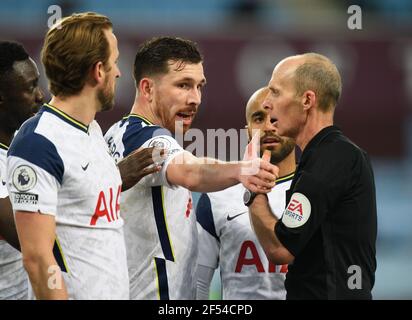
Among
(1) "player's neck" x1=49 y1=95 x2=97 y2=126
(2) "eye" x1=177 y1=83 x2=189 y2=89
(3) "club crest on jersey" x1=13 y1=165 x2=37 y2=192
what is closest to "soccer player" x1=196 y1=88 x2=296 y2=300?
(2) "eye" x1=177 y1=83 x2=189 y2=89

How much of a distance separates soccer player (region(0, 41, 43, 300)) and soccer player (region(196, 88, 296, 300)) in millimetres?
1156

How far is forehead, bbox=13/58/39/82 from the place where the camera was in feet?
17.1

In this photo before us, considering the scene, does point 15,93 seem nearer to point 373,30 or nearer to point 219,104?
point 219,104

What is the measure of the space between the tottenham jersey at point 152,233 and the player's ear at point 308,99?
781mm

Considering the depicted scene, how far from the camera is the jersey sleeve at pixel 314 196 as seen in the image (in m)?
4.28

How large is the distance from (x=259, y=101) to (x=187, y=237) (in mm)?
1132

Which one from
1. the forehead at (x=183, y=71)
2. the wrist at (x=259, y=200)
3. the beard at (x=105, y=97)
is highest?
the forehead at (x=183, y=71)

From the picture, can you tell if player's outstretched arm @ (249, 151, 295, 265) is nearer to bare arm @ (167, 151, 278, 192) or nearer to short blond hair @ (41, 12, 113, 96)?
bare arm @ (167, 151, 278, 192)

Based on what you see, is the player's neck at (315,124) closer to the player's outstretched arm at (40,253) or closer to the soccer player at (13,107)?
the player's outstretched arm at (40,253)

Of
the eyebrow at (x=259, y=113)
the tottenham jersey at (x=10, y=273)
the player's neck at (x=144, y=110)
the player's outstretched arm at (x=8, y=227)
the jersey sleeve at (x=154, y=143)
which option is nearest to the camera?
the jersey sleeve at (x=154, y=143)

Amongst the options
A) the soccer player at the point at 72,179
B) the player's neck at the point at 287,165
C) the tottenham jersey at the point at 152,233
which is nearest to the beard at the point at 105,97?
the soccer player at the point at 72,179

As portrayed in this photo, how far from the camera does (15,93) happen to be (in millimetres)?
5176

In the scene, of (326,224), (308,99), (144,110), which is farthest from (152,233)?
(308,99)
